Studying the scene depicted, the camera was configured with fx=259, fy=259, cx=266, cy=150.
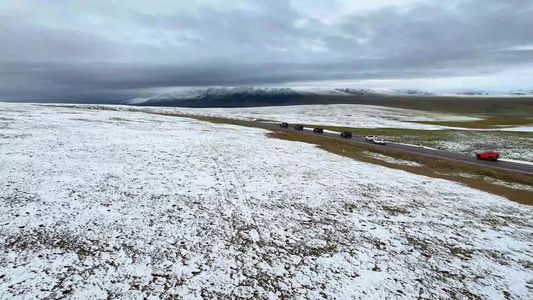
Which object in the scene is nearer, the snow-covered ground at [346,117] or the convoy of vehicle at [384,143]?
the convoy of vehicle at [384,143]

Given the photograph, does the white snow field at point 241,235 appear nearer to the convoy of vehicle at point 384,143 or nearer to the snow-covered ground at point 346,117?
the convoy of vehicle at point 384,143

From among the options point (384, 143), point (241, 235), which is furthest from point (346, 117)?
point (241, 235)

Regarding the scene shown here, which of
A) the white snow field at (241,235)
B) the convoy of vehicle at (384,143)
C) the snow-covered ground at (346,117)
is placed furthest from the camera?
the snow-covered ground at (346,117)

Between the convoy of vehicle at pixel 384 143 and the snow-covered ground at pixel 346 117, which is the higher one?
the snow-covered ground at pixel 346 117

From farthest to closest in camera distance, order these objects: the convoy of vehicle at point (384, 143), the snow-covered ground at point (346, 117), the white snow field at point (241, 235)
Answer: the snow-covered ground at point (346, 117) < the convoy of vehicle at point (384, 143) < the white snow field at point (241, 235)

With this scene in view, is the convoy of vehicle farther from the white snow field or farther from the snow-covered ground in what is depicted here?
the snow-covered ground

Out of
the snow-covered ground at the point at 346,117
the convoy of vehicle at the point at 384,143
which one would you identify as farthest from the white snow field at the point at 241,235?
the snow-covered ground at the point at 346,117

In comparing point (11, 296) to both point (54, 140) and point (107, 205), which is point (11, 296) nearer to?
point (107, 205)

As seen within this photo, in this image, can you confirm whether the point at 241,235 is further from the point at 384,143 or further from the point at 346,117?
the point at 346,117

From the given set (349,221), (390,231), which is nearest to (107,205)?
(349,221)
